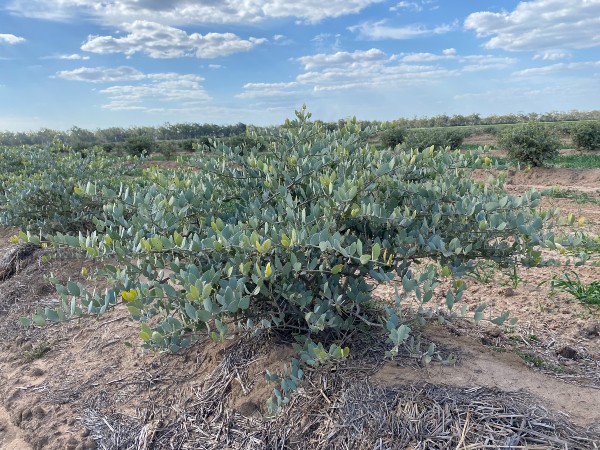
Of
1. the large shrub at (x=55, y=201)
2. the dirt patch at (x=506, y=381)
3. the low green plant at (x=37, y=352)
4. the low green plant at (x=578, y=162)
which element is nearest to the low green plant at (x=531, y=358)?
the dirt patch at (x=506, y=381)

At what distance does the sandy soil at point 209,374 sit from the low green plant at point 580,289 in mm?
83

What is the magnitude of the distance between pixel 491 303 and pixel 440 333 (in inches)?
42.7

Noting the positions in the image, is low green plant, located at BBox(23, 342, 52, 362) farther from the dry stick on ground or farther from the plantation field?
the dry stick on ground

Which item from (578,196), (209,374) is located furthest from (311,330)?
(578,196)

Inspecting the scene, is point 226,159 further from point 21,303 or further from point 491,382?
point 21,303

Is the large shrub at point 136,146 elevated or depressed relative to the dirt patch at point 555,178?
elevated

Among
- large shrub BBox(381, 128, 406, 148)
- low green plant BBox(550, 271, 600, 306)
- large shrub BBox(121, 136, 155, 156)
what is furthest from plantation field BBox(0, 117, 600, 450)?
large shrub BBox(121, 136, 155, 156)

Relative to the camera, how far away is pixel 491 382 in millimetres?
2400

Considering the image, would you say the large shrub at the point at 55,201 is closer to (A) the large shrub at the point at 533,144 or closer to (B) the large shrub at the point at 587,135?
(A) the large shrub at the point at 533,144

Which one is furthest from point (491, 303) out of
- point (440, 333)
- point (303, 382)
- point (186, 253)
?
point (186, 253)

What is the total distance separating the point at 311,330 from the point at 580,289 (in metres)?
A: 2.73

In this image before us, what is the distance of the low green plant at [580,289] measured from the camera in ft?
12.8

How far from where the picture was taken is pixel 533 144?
43.5 ft

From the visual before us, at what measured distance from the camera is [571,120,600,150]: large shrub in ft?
57.4
